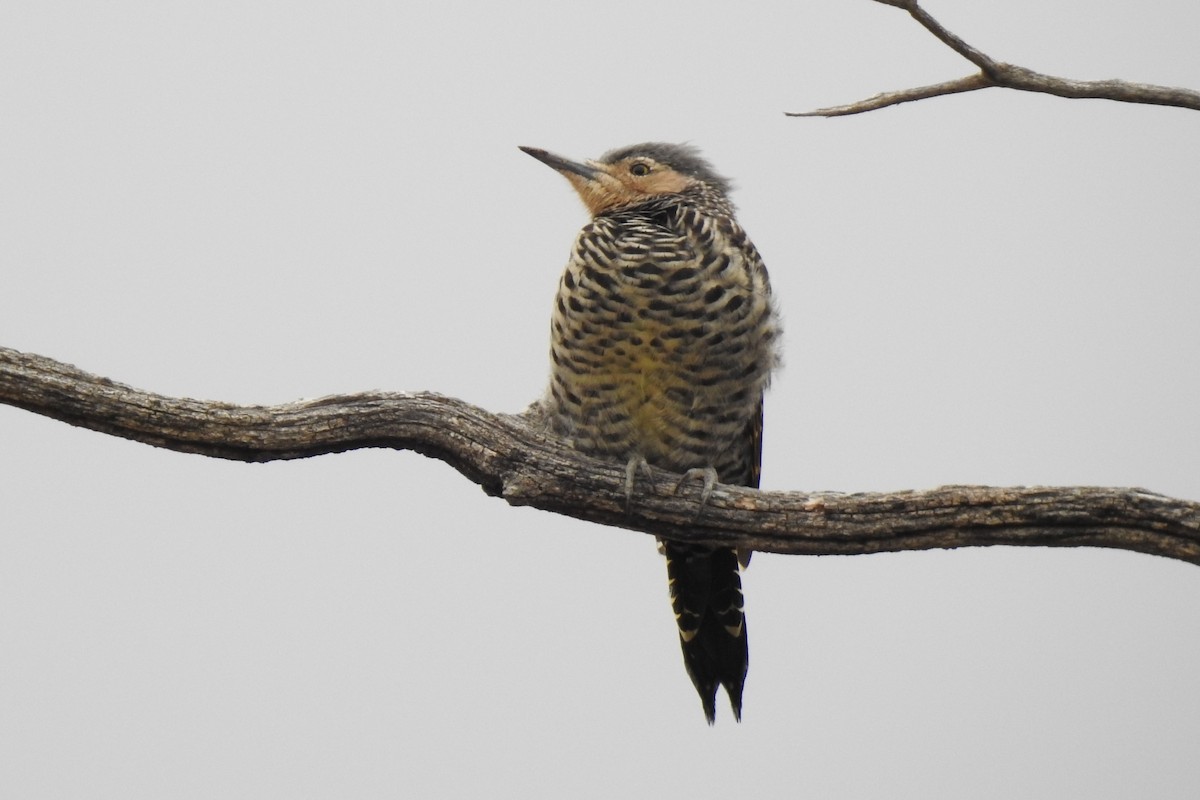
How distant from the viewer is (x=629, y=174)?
505 centimetres

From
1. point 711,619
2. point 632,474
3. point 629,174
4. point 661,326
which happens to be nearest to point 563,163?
point 629,174

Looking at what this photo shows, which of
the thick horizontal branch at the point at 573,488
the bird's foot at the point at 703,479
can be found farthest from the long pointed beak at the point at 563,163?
the bird's foot at the point at 703,479

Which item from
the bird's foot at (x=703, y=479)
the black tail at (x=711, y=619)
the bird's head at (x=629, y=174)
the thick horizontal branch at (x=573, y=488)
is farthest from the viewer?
the black tail at (x=711, y=619)

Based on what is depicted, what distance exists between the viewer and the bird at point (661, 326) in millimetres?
4586

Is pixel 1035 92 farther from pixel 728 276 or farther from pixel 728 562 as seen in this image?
pixel 728 562

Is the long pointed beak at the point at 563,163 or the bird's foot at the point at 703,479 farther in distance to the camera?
the long pointed beak at the point at 563,163

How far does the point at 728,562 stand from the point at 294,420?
1976 mm

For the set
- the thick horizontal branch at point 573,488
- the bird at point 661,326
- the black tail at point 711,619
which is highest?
the bird at point 661,326

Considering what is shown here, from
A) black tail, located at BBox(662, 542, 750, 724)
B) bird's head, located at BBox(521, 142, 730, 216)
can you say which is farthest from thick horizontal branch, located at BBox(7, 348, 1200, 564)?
bird's head, located at BBox(521, 142, 730, 216)

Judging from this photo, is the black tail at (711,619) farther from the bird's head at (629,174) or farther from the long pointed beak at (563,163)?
the long pointed beak at (563,163)

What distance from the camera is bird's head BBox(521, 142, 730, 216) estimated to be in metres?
5.02

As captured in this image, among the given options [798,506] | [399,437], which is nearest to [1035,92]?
[798,506]

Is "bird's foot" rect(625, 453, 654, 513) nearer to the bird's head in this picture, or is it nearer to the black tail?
the black tail

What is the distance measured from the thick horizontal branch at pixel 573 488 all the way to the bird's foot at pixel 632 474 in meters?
0.02
